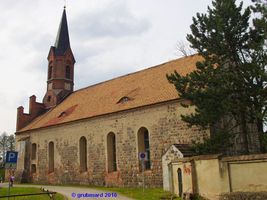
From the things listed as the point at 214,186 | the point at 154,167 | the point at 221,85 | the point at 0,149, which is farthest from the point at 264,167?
the point at 0,149

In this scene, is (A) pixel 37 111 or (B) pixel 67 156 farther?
(A) pixel 37 111

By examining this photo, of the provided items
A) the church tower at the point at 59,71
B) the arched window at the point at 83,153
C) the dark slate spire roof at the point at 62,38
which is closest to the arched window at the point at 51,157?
the arched window at the point at 83,153

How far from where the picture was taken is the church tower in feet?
122

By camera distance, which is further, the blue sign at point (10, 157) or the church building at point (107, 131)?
the church building at point (107, 131)

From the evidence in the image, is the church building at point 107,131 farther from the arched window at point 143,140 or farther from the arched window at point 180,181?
the arched window at point 180,181

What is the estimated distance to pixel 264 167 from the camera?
11.8m

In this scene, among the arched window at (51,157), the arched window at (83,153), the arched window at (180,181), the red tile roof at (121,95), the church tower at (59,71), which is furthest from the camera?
the church tower at (59,71)

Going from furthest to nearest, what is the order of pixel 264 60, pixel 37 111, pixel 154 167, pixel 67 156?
pixel 37 111 < pixel 67 156 < pixel 154 167 < pixel 264 60

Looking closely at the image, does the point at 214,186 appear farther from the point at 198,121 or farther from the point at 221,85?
the point at 221,85

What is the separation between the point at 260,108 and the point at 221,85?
2.09 m

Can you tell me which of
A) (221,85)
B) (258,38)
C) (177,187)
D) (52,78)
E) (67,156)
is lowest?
(177,187)

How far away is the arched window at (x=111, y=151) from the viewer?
24695 mm

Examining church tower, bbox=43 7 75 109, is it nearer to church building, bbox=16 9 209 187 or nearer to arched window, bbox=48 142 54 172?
church building, bbox=16 9 209 187

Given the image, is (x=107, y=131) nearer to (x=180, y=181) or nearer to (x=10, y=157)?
(x=180, y=181)
